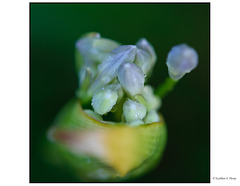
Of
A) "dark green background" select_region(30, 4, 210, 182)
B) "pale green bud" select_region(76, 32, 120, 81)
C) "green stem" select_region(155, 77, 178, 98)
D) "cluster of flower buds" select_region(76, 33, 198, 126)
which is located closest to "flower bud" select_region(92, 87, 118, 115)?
"cluster of flower buds" select_region(76, 33, 198, 126)

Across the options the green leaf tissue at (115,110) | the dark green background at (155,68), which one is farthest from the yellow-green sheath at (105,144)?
the dark green background at (155,68)

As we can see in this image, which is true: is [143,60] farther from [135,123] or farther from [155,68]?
[155,68]

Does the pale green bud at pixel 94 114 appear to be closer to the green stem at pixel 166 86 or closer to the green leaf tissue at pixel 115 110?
the green leaf tissue at pixel 115 110

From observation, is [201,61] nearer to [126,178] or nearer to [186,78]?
[186,78]

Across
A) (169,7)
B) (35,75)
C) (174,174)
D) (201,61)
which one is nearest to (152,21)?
(169,7)

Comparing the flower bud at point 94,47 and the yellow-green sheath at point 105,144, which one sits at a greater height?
the flower bud at point 94,47

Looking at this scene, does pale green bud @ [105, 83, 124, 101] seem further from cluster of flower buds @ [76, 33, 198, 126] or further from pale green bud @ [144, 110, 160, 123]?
pale green bud @ [144, 110, 160, 123]

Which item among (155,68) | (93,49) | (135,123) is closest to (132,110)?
(135,123)
